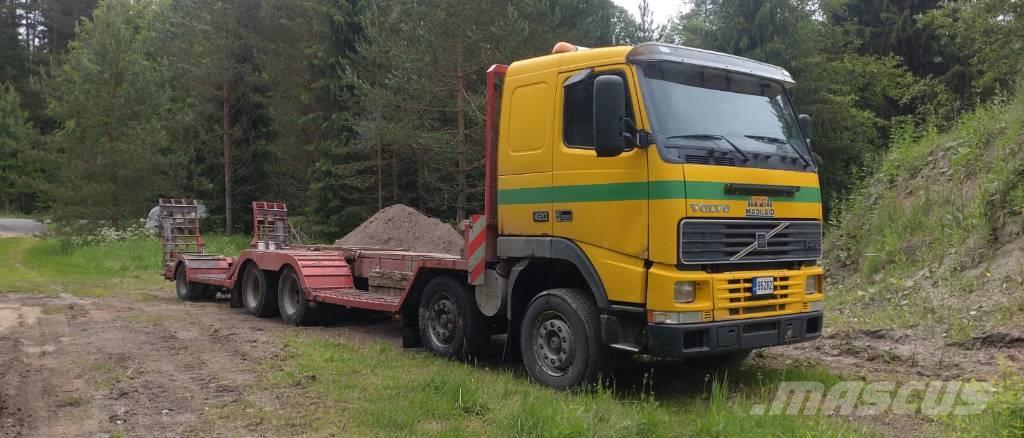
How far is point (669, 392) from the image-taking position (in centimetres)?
679

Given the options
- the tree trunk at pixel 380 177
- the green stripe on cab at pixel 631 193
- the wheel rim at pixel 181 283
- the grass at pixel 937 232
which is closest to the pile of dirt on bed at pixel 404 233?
the wheel rim at pixel 181 283

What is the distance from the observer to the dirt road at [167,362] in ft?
19.2

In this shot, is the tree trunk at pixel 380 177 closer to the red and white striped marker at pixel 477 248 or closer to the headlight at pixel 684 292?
the red and white striped marker at pixel 477 248

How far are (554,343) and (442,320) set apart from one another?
6.46 feet

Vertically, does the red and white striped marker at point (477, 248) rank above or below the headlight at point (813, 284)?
above

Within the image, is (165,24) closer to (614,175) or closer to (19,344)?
(19,344)

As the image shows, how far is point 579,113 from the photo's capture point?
652 cm

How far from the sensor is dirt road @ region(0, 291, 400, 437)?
19.1ft

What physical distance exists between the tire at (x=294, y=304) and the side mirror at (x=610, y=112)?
6.08m

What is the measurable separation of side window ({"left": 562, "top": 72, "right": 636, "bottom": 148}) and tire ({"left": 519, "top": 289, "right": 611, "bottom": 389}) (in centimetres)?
134

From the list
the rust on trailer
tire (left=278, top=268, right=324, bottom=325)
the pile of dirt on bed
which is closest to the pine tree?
the pile of dirt on bed

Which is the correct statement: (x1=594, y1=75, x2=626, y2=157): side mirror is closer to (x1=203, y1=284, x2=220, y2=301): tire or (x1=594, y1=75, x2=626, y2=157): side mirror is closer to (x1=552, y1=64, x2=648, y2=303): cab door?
(x1=552, y1=64, x2=648, y2=303): cab door

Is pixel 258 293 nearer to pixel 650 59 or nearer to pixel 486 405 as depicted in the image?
pixel 486 405

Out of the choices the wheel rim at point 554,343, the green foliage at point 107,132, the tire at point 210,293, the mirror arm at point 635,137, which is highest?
the green foliage at point 107,132
